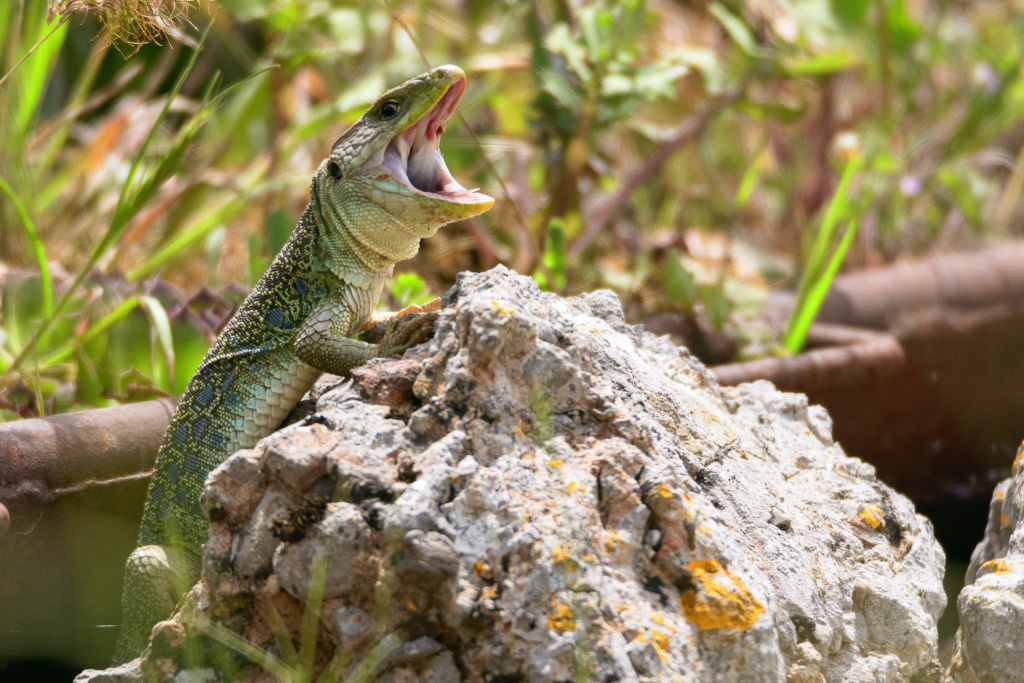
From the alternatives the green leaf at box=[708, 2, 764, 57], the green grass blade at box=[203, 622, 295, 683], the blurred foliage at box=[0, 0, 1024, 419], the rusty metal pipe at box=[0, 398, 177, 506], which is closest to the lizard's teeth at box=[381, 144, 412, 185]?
the blurred foliage at box=[0, 0, 1024, 419]

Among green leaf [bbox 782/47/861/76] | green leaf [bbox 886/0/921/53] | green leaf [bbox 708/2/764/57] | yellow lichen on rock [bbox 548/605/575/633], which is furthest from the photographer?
green leaf [bbox 886/0/921/53]

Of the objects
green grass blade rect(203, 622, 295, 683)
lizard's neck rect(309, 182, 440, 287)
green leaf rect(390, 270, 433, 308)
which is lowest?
green grass blade rect(203, 622, 295, 683)

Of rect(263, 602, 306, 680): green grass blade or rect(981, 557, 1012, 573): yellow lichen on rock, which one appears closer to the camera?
rect(263, 602, 306, 680): green grass blade

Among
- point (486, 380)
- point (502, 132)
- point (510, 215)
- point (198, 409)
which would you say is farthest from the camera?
point (502, 132)

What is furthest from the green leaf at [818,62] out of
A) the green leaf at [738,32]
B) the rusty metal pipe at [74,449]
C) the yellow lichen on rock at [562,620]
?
the yellow lichen on rock at [562,620]

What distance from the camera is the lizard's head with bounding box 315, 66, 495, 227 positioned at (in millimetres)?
1888

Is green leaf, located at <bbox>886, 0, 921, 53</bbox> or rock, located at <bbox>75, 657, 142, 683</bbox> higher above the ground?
green leaf, located at <bbox>886, 0, 921, 53</bbox>

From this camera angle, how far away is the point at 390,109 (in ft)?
6.35

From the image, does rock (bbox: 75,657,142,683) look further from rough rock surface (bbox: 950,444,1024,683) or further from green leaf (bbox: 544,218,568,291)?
green leaf (bbox: 544,218,568,291)

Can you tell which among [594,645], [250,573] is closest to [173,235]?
[250,573]

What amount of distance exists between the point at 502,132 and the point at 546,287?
206cm

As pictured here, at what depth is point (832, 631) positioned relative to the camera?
144 cm

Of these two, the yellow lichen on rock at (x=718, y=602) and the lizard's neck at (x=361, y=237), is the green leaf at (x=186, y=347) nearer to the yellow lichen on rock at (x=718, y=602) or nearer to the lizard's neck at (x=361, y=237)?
the lizard's neck at (x=361, y=237)

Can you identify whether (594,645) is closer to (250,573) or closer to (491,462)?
(491,462)
